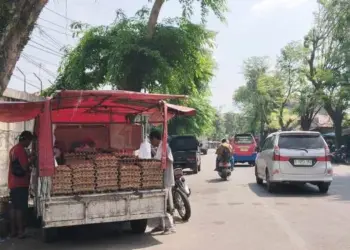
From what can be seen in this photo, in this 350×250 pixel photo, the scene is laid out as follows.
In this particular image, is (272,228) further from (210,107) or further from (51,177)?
(210,107)

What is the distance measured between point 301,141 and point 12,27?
9929mm

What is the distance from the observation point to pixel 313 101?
40125 mm

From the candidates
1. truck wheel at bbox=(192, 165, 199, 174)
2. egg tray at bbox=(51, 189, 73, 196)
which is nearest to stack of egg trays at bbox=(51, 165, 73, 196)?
egg tray at bbox=(51, 189, 73, 196)

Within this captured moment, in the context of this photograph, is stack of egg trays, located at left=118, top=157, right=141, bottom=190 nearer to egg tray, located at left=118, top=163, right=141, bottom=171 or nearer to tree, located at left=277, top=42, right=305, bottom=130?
egg tray, located at left=118, top=163, right=141, bottom=171

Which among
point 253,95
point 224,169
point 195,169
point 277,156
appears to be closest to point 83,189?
point 277,156

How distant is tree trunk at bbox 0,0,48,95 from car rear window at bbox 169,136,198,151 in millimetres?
17550

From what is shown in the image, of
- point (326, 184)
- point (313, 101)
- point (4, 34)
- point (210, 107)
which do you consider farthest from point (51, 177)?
point (313, 101)

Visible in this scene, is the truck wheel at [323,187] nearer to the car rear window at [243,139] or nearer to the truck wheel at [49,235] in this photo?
the truck wheel at [49,235]

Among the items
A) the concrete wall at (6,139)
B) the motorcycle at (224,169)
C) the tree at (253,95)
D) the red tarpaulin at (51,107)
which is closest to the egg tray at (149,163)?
the red tarpaulin at (51,107)

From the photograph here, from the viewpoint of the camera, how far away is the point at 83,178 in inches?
299

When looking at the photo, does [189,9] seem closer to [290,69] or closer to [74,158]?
[74,158]

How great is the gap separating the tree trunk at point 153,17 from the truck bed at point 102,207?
8.27m

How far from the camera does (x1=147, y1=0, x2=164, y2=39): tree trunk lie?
15.2 meters

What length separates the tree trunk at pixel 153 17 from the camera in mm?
15226
